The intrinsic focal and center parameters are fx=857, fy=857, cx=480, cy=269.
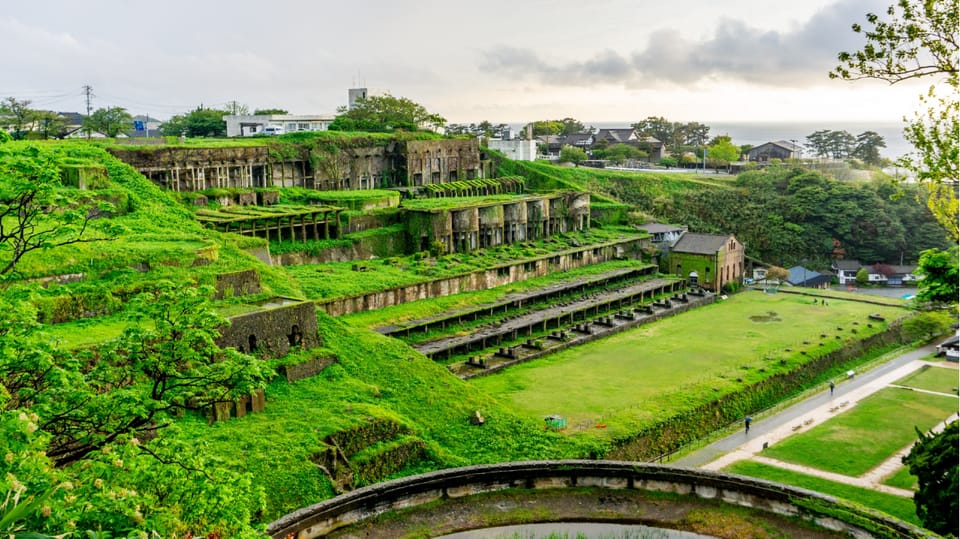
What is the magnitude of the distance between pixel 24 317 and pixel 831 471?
78.2ft

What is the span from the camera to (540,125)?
112438 millimetres

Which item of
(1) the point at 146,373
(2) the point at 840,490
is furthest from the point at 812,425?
(1) the point at 146,373

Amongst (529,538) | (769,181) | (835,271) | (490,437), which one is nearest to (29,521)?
(529,538)

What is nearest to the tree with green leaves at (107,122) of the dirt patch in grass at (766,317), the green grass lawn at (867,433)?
the dirt patch in grass at (766,317)

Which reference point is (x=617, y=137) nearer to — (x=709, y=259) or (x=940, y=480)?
(x=709, y=259)

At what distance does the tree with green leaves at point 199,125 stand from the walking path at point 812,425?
4716 cm

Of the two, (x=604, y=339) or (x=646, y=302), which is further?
(x=646, y=302)

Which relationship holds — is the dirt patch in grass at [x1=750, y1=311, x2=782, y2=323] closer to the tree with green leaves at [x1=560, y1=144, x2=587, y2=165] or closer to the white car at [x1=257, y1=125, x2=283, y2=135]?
the white car at [x1=257, y1=125, x2=283, y2=135]

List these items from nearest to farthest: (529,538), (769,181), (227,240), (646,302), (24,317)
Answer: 1. (24,317)
2. (529,538)
3. (227,240)
4. (646,302)
5. (769,181)

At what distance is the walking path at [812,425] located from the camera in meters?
26.8

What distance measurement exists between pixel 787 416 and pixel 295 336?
18.9 meters

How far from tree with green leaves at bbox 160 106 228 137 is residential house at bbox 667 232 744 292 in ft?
114

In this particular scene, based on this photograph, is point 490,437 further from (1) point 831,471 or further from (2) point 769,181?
(2) point 769,181

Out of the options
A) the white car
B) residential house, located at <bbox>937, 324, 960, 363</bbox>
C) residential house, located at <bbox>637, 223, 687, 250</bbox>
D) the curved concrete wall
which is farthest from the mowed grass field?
the white car
